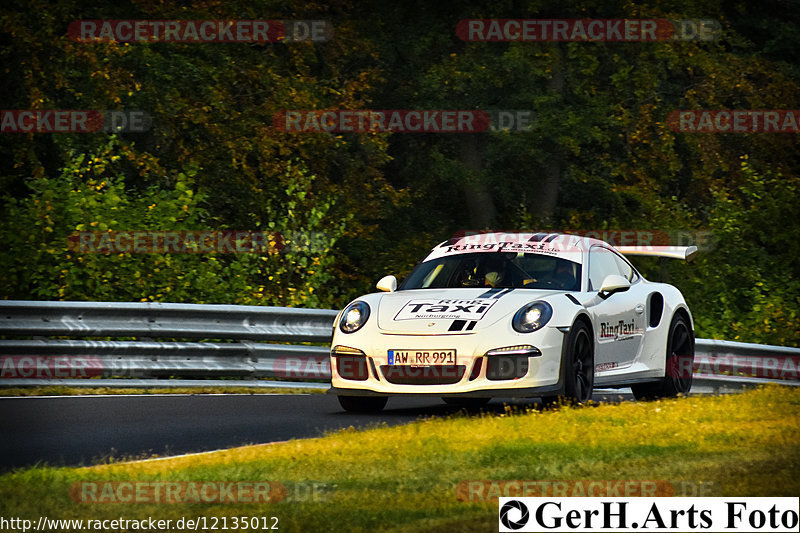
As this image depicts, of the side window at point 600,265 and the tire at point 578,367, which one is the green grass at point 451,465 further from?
the side window at point 600,265

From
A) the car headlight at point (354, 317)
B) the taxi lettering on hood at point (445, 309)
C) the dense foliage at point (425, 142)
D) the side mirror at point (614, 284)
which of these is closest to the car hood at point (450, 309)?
the taxi lettering on hood at point (445, 309)

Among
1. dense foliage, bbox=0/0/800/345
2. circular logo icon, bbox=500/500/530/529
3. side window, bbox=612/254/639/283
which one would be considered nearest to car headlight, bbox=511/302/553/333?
side window, bbox=612/254/639/283

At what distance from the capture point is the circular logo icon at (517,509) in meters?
5.89

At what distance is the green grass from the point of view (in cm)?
626

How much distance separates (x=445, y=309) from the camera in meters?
10.8

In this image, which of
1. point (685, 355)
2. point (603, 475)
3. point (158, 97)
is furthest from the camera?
point (158, 97)

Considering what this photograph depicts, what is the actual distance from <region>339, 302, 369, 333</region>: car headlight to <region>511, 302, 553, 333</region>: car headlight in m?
1.20

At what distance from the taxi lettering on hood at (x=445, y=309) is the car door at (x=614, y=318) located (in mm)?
1062

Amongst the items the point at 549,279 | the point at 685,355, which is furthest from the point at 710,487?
the point at 685,355

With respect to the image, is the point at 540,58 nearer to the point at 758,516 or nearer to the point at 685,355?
the point at 685,355

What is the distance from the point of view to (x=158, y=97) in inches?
940

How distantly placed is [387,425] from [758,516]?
15.1 feet

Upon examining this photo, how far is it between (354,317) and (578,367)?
1789 mm

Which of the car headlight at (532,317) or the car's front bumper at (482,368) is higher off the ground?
the car headlight at (532,317)
